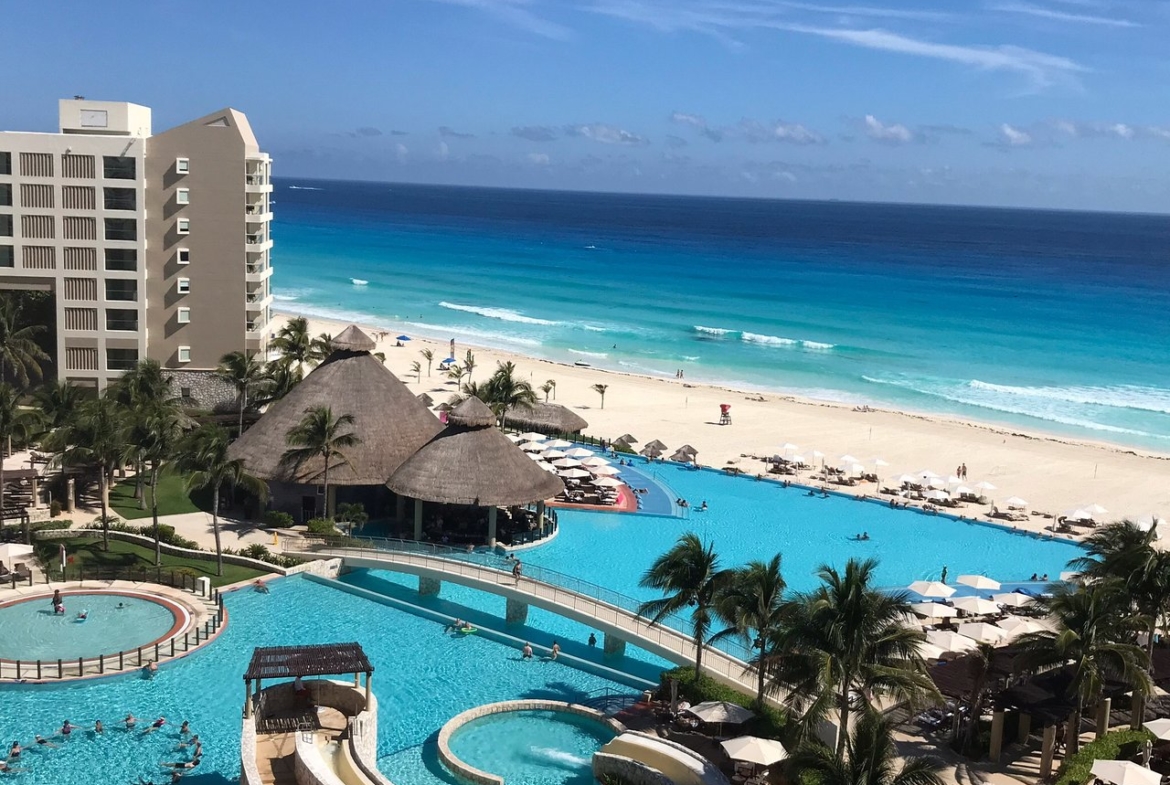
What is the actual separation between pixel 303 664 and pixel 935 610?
18.6 metres

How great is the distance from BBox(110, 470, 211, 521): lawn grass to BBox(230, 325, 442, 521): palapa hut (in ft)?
8.14

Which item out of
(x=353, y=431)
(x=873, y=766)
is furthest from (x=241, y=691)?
(x=873, y=766)

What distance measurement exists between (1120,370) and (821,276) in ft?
223

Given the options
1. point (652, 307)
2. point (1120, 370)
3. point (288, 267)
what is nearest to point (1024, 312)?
point (1120, 370)

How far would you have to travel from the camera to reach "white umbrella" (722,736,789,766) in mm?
22281

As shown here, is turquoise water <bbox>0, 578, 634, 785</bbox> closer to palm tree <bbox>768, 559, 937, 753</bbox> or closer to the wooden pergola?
the wooden pergola

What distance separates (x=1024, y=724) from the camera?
81.3 feet

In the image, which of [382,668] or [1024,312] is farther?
[1024,312]

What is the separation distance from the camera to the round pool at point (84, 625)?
28.3 metres

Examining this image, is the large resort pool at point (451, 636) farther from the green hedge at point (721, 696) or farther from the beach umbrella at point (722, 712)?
the beach umbrella at point (722, 712)

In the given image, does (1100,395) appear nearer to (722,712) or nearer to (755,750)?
(722,712)

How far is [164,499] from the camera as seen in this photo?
4097 cm

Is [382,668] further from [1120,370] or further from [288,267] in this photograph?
[288,267]

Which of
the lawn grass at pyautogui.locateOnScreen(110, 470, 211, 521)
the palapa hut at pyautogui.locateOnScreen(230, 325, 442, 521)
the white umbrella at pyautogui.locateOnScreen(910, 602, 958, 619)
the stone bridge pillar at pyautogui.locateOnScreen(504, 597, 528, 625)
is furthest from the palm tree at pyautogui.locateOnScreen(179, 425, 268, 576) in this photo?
the white umbrella at pyautogui.locateOnScreen(910, 602, 958, 619)
